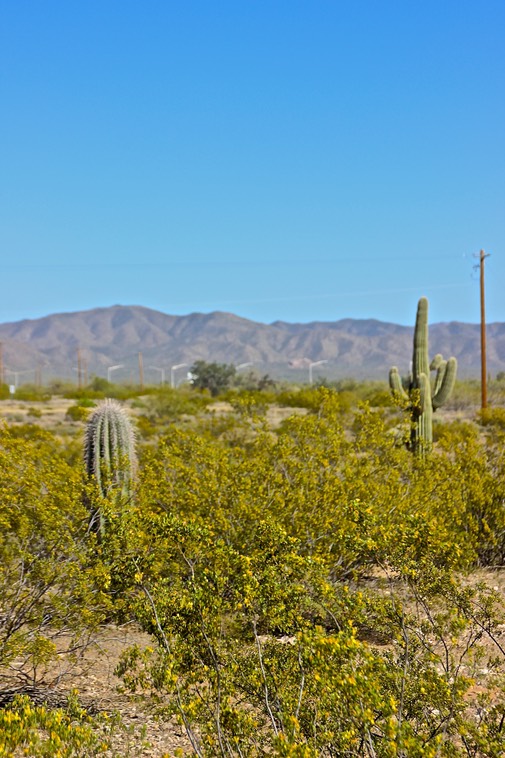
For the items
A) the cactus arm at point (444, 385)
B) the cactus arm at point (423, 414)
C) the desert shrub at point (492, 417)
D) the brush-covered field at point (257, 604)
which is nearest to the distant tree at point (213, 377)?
the desert shrub at point (492, 417)

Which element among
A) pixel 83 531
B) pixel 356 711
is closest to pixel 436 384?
pixel 83 531

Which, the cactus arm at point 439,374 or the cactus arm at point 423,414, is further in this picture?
the cactus arm at point 439,374

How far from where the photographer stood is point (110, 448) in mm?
9469

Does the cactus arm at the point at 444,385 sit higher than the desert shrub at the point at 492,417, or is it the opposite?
the cactus arm at the point at 444,385

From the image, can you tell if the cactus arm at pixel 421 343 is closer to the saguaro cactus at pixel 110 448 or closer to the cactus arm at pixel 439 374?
the cactus arm at pixel 439 374

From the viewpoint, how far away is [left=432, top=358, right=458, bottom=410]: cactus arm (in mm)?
19172

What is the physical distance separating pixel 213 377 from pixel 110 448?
162ft

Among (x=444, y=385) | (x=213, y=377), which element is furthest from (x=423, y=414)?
(x=213, y=377)

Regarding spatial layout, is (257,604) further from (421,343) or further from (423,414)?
(421,343)

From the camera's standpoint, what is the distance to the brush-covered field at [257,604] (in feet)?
14.2

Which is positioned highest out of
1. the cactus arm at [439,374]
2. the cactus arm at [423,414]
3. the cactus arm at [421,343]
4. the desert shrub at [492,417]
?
the cactus arm at [421,343]

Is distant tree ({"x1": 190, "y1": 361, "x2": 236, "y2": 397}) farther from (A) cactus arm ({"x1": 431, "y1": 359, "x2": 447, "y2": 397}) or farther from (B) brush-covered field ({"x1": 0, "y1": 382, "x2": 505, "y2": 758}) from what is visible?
(B) brush-covered field ({"x1": 0, "y1": 382, "x2": 505, "y2": 758})

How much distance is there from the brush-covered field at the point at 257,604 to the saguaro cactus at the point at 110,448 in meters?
0.25

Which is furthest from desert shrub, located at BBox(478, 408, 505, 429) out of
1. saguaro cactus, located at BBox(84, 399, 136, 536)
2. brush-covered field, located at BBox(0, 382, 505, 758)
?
saguaro cactus, located at BBox(84, 399, 136, 536)
